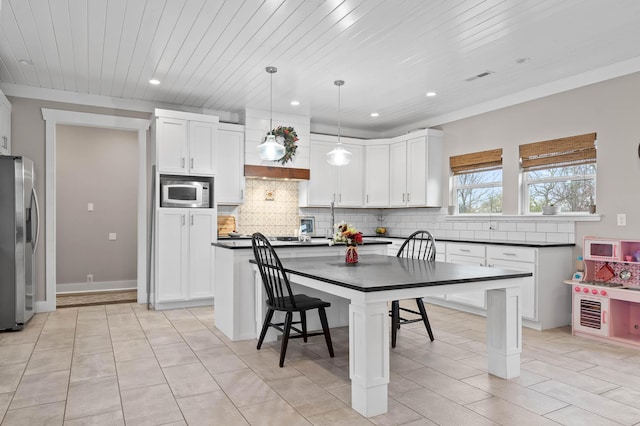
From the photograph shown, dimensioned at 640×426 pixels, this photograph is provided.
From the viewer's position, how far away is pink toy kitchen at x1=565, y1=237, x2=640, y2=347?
12.8ft

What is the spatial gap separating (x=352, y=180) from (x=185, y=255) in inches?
111

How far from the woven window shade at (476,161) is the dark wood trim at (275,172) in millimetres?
2096

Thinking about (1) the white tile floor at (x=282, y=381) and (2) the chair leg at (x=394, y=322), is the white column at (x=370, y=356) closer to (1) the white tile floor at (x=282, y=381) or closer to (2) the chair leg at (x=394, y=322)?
(1) the white tile floor at (x=282, y=381)

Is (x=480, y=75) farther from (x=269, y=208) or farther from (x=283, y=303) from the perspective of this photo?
(x=269, y=208)

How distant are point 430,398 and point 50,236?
4703mm

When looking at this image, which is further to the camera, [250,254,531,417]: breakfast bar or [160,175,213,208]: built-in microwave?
[160,175,213,208]: built-in microwave

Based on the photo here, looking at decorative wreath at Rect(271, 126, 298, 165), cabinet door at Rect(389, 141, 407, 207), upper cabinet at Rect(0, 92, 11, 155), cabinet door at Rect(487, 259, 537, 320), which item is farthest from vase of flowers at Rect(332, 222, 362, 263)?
upper cabinet at Rect(0, 92, 11, 155)

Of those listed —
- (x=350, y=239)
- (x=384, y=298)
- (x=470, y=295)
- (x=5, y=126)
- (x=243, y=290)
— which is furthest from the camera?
(x=470, y=295)

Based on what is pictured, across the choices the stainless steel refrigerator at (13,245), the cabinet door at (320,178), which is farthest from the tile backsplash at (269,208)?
the stainless steel refrigerator at (13,245)

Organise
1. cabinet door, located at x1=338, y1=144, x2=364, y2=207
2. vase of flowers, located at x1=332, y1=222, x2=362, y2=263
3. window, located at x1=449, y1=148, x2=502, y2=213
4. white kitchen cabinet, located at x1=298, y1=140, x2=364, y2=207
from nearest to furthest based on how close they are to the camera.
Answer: vase of flowers, located at x1=332, y1=222, x2=362, y2=263 < window, located at x1=449, y1=148, x2=502, y2=213 < white kitchen cabinet, located at x1=298, y1=140, x2=364, y2=207 < cabinet door, located at x1=338, y1=144, x2=364, y2=207

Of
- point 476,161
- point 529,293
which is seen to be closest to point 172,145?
point 476,161

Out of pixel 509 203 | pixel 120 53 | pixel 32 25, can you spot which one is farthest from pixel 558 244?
pixel 32 25

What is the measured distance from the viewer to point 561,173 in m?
4.76

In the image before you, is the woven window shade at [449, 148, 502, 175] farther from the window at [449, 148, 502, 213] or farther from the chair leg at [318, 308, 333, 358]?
the chair leg at [318, 308, 333, 358]
